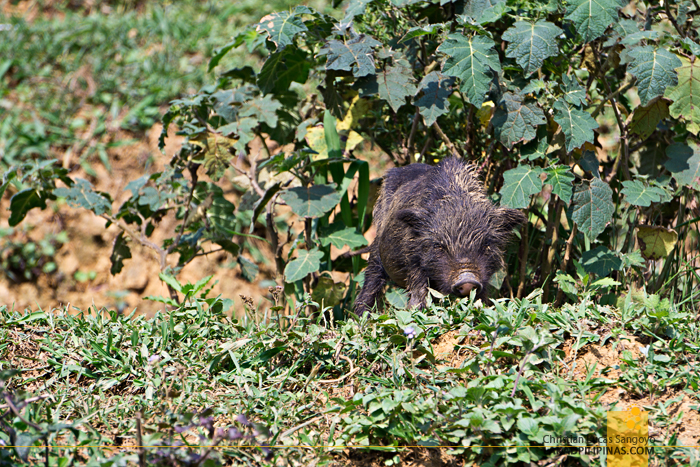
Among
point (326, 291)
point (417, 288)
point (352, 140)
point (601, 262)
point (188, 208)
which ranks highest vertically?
point (352, 140)

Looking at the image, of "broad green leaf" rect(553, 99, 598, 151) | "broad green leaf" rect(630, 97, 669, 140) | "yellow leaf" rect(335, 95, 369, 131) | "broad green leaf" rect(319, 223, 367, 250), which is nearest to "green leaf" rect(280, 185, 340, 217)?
"broad green leaf" rect(319, 223, 367, 250)

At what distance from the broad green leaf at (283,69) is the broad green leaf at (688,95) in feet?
8.05

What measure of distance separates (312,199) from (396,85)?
95 cm

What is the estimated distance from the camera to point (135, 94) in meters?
7.70

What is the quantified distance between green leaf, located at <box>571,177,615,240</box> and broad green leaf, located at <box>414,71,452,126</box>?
3.18 feet

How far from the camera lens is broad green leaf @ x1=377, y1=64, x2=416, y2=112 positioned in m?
3.63

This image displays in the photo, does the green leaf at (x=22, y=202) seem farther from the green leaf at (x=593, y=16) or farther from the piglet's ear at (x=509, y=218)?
the green leaf at (x=593, y=16)

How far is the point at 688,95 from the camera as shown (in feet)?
10.9

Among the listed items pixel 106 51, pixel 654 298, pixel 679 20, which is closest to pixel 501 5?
pixel 679 20

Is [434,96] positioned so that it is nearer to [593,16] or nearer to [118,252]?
[593,16]

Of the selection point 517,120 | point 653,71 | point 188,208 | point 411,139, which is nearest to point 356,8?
point 411,139

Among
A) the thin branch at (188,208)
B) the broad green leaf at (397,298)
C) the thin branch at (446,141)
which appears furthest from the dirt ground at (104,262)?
the thin branch at (446,141)

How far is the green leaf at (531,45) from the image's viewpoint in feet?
10.6

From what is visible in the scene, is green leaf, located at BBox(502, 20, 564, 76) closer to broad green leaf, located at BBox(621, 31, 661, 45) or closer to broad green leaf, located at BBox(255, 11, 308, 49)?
broad green leaf, located at BBox(621, 31, 661, 45)
